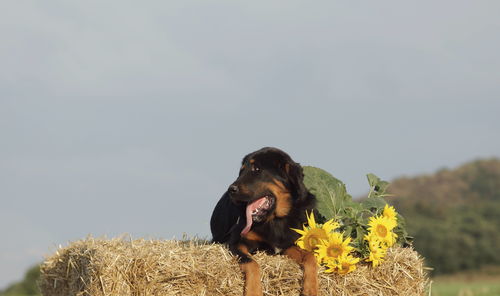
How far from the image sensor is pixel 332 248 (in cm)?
573

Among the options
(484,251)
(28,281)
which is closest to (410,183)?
(484,251)

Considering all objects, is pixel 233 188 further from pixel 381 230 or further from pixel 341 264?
pixel 381 230

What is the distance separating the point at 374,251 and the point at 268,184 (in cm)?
129

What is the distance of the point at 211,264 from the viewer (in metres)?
5.53

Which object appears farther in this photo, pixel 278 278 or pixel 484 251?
pixel 484 251

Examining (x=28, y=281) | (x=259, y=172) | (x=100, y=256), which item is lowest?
(x=28, y=281)

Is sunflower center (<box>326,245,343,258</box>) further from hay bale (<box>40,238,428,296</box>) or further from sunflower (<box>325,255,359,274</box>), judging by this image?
hay bale (<box>40,238,428,296</box>)

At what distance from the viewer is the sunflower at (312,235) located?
18.6 ft

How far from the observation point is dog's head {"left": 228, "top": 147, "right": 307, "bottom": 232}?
5.62m

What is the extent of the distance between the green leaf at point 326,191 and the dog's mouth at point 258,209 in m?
0.64

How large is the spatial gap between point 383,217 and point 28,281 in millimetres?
15945

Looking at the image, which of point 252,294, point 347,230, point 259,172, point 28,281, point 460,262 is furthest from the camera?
point 460,262

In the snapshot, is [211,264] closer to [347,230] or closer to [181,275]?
[181,275]

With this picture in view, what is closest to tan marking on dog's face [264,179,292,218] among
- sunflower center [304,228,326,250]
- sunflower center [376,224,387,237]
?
sunflower center [304,228,326,250]
